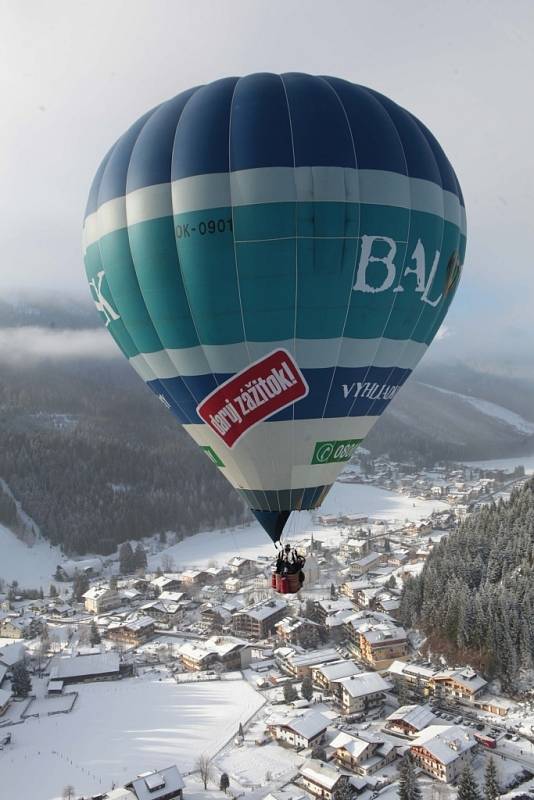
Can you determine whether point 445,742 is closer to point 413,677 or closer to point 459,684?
point 459,684

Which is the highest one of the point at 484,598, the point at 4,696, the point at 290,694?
the point at 484,598

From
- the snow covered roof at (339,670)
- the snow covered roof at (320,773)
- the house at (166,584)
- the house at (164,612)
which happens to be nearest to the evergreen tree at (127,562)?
the house at (166,584)

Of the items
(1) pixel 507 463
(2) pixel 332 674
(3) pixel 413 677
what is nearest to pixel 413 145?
(2) pixel 332 674

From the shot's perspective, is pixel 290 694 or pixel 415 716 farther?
pixel 290 694

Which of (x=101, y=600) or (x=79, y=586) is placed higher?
(x=101, y=600)

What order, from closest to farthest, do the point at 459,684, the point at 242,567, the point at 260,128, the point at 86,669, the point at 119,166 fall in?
1. the point at 260,128
2. the point at 119,166
3. the point at 459,684
4. the point at 86,669
5. the point at 242,567

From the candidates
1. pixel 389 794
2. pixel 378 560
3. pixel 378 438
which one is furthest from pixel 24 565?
pixel 378 438

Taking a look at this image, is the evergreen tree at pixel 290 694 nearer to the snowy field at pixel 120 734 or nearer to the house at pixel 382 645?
the snowy field at pixel 120 734
